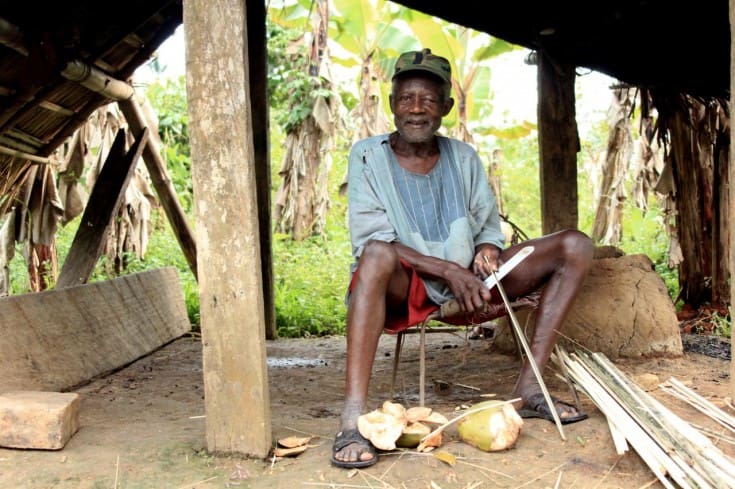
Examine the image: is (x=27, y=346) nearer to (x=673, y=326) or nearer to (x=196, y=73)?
(x=196, y=73)

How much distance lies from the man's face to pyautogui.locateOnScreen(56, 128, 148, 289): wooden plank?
2.72 meters

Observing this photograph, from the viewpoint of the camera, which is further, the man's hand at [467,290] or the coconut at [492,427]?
the man's hand at [467,290]

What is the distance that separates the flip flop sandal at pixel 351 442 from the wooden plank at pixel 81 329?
67.2 inches

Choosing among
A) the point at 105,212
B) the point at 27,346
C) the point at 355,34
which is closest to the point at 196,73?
the point at 27,346

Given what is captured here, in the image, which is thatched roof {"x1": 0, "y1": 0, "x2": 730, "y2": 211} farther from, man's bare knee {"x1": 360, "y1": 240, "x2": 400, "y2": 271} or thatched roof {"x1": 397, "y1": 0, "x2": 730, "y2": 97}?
man's bare knee {"x1": 360, "y1": 240, "x2": 400, "y2": 271}

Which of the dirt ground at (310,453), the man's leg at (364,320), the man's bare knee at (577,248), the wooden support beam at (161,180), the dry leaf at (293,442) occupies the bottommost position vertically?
the dirt ground at (310,453)

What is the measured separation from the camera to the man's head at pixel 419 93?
304 centimetres

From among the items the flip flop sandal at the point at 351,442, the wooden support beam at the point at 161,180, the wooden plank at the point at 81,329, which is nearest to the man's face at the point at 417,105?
the flip flop sandal at the point at 351,442

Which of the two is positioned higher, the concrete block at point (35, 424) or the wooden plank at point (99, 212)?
the wooden plank at point (99, 212)

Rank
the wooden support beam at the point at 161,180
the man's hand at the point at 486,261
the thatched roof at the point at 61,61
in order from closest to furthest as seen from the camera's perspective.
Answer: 1. the man's hand at the point at 486,261
2. the thatched roof at the point at 61,61
3. the wooden support beam at the point at 161,180

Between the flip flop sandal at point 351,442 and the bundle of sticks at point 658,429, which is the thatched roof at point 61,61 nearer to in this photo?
the flip flop sandal at point 351,442

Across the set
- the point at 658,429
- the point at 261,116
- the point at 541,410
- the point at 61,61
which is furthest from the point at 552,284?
the point at 61,61

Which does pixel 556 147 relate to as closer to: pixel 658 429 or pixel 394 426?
pixel 658 429

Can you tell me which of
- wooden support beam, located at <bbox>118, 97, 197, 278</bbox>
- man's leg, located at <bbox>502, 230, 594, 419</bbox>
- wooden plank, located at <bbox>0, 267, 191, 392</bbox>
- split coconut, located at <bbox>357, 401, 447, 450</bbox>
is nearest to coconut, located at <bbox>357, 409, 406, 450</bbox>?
split coconut, located at <bbox>357, 401, 447, 450</bbox>
